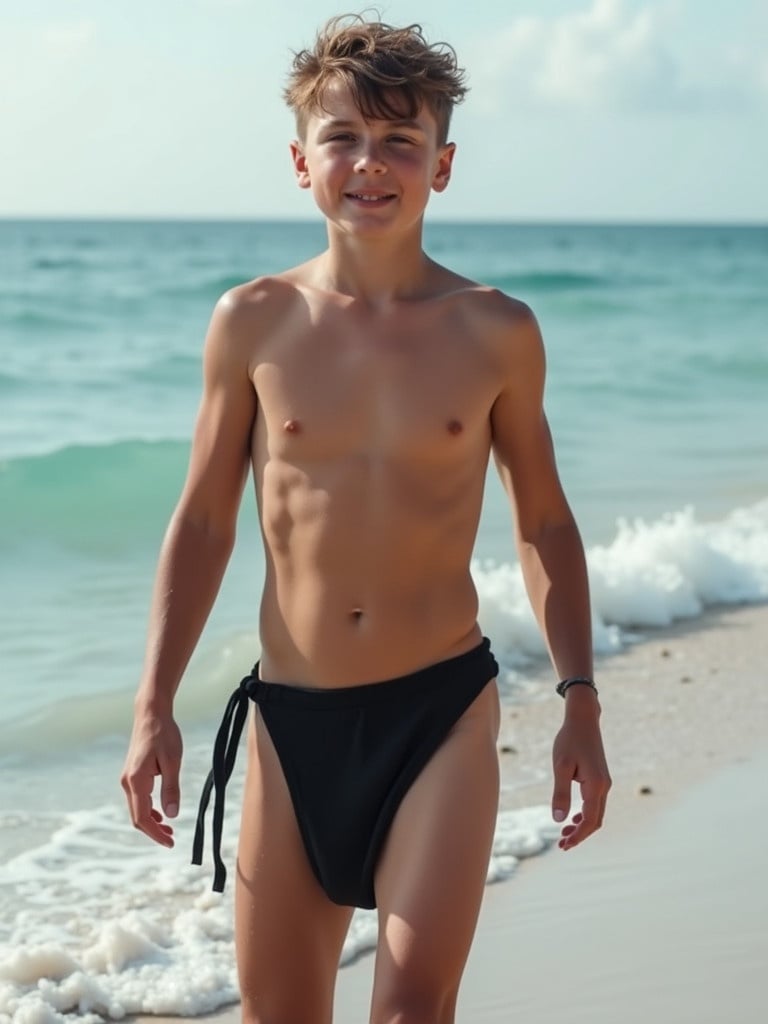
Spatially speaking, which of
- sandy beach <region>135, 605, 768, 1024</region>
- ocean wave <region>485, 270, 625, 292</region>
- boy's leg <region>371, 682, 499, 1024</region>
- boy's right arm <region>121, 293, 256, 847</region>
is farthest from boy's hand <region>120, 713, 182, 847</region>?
ocean wave <region>485, 270, 625, 292</region>

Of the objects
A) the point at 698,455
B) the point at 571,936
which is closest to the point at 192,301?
the point at 698,455

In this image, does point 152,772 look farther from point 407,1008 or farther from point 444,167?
point 444,167

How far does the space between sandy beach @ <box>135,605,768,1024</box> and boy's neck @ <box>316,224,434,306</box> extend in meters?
1.77

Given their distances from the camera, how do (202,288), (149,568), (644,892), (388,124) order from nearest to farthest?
1. (388,124)
2. (644,892)
3. (149,568)
4. (202,288)

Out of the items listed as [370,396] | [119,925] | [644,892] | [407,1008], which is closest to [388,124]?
[370,396]

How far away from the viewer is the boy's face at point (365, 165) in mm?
3016

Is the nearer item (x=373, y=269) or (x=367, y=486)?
(x=367, y=486)

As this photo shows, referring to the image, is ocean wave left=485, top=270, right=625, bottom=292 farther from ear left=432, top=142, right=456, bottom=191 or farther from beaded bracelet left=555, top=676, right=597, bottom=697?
beaded bracelet left=555, top=676, right=597, bottom=697

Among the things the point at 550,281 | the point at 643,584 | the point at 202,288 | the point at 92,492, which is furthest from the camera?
the point at 550,281

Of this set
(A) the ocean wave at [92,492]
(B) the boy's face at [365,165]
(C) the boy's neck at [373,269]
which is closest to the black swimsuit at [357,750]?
(C) the boy's neck at [373,269]

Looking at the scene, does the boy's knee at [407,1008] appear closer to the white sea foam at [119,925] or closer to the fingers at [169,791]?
the fingers at [169,791]

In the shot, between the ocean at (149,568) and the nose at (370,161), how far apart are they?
211 cm

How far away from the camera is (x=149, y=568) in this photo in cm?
973

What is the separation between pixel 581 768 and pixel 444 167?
44.0 inches
